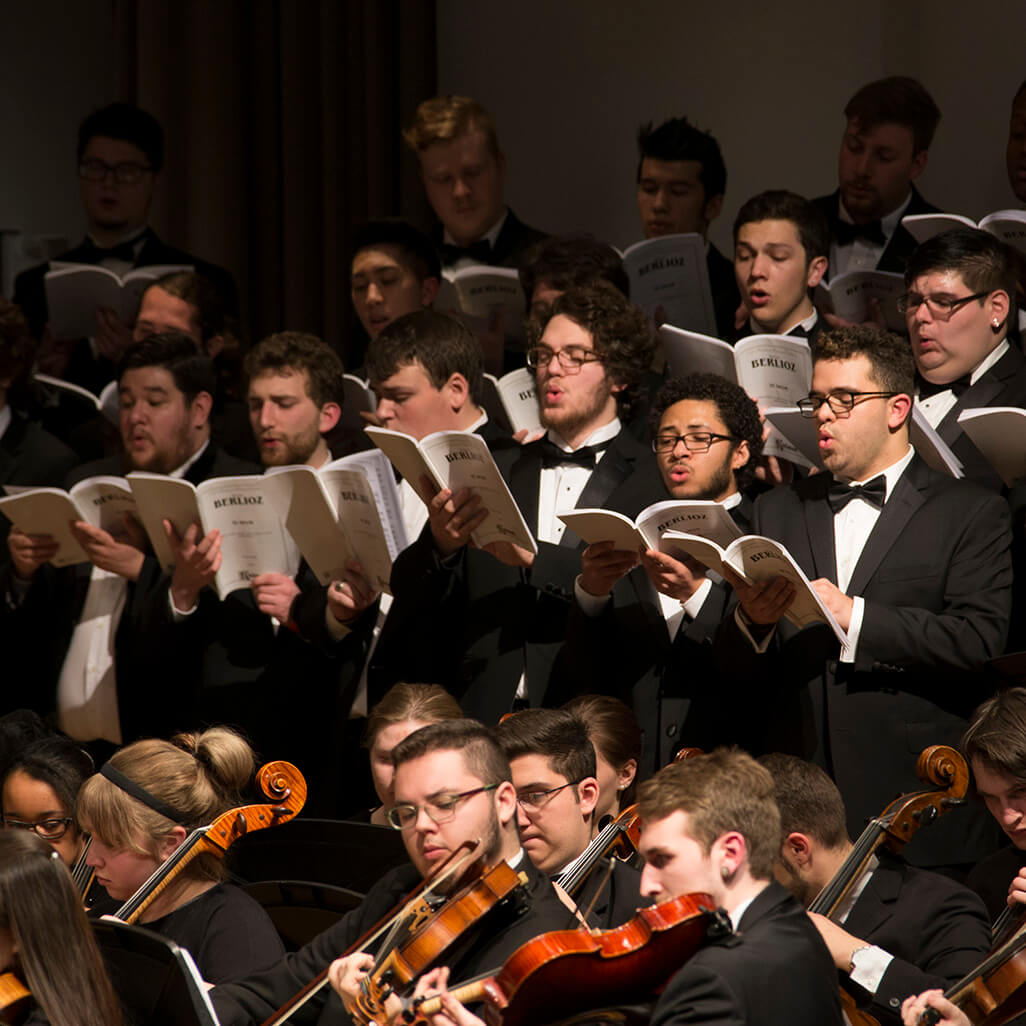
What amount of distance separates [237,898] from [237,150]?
209 inches

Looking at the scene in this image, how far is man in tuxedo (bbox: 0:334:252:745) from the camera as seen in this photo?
4.92 meters

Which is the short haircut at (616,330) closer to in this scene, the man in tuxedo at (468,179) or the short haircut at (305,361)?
the short haircut at (305,361)

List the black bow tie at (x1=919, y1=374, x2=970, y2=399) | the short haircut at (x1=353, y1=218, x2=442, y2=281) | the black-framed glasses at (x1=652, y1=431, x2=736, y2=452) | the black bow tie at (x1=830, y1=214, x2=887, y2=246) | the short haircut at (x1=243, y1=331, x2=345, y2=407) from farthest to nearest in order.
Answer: the short haircut at (x1=353, y1=218, x2=442, y2=281), the black bow tie at (x1=830, y1=214, x2=887, y2=246), the short haircut at (x1=243, y1=331, x2=345, y2=407), the black bow tie at (x1=919, y1=374, x2=970, y2=399), the black-framed glasses at (x1=652, y1=431, x2=736, y2=452)

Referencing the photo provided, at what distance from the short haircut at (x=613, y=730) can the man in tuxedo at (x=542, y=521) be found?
1.52 feet

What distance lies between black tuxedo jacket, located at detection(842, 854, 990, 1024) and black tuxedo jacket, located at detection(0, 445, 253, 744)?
230 cm

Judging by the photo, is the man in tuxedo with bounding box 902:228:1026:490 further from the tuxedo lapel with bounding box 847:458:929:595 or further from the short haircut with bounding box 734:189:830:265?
the short haircut with bounding box 734:189:830:265

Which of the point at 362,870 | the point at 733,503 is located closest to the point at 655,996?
the point at 362,870

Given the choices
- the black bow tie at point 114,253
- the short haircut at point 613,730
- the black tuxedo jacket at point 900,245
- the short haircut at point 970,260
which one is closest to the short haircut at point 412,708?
the short haircut at point 613,730

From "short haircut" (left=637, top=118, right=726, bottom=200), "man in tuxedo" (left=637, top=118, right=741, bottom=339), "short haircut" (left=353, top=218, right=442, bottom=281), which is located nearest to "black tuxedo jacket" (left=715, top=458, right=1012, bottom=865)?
"man in tuxedo" (left=637, top=118, right=741, bottom=339)

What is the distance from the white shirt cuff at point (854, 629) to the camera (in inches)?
144

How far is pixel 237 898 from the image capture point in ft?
10.8

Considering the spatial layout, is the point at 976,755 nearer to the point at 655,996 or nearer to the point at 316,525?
the point at 655,996

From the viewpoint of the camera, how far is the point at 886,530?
389 cm

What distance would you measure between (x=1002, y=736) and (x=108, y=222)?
4.34 meters
